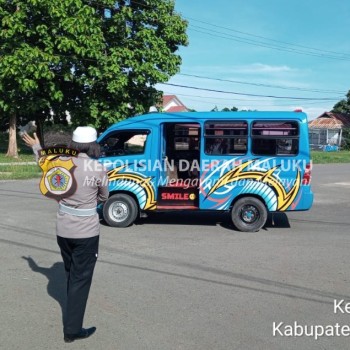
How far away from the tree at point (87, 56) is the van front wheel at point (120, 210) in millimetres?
12683

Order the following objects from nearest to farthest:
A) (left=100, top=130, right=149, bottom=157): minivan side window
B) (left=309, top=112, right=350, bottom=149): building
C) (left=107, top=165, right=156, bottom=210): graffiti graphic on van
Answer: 1. (left=107, top=165, right=156, bottom=210): graffiti graphic on van
2. (left=100, top=130, right=149, bottom=157): minivan side window
3. (left=309, top=112, right=350, bottom=149): building

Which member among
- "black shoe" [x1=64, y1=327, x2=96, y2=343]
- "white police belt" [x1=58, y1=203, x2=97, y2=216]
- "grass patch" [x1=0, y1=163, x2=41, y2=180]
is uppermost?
"white police belt" [x1=58, y1=203, x2=97, y2=216]

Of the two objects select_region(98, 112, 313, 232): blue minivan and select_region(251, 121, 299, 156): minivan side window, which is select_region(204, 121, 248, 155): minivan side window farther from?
select_region(251, 121, 299, 156): minivan side window

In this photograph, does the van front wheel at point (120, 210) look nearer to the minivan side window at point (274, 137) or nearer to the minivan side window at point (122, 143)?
the minivan side window at point (122, 143)

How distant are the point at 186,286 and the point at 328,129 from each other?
56.7 m

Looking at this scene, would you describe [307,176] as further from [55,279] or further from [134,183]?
[55,279]

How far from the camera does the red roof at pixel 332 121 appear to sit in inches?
2292

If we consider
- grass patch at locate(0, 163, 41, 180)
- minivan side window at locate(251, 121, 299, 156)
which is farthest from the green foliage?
minivan side window at locate(251, 121, 299, 156)

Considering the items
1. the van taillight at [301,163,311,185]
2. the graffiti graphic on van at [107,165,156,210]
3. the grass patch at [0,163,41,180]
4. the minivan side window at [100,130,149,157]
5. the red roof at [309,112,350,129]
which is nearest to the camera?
the van taillight at [301,163,311,185]

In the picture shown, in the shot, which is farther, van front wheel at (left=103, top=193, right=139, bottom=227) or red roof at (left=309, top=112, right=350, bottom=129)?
red roof at (left=309, top=112, right=350, bottom=129)

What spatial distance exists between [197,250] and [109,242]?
1525 millimetres

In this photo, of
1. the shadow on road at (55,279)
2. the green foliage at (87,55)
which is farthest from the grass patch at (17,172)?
the shadow on road at (55,279)

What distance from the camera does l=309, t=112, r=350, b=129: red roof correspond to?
5823cm

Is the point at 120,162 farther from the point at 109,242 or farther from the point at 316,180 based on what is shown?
the point at 316,180
